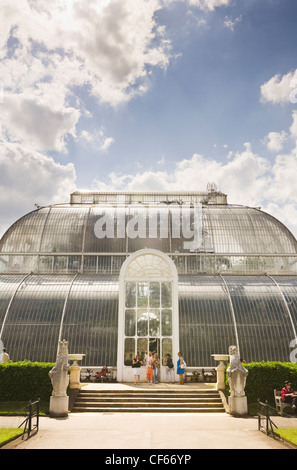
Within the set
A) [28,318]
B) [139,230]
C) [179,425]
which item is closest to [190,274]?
[139,230]

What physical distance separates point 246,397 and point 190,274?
656 inches

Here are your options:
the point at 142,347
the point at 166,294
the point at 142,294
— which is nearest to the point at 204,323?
the point at 166,294

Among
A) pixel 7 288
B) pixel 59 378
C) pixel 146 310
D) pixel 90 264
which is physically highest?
pixel 90 264

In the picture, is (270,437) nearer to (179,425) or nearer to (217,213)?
(179,425)

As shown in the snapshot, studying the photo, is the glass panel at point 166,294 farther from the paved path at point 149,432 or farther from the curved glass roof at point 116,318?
the paved path at point 149,432

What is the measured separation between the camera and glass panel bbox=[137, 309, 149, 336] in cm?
2753

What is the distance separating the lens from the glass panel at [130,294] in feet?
92.7

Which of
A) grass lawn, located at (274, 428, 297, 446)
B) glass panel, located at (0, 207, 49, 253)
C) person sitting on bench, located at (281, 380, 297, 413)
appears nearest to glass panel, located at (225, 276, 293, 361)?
person sitting on bench, located at (281, 380, 297, 413)

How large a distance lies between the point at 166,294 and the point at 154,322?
2218 mm

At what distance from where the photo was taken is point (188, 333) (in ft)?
91.8

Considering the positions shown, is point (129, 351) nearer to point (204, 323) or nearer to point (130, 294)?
point (130, 294)

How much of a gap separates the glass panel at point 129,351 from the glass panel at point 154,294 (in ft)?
9.60

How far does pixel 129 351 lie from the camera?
27031 mm
